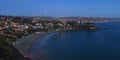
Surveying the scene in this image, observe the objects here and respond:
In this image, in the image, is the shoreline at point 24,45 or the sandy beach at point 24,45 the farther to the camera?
the sandy beach at point 24,45

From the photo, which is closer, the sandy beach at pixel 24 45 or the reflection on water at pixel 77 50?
the reflection on water at pixel 77 50

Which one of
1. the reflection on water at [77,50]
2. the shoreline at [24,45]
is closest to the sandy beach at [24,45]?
the shoreline at [24,45]

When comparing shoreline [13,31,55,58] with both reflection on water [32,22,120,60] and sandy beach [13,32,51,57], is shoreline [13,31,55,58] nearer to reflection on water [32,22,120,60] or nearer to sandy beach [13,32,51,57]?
sandy beach [13,32,51,57]

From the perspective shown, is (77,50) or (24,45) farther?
(24,45)

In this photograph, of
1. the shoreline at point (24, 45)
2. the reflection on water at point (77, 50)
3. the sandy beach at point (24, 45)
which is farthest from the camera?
the sandy beach at point (24, 45)

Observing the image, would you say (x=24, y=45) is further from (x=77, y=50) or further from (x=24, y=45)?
(x=77, y=50)

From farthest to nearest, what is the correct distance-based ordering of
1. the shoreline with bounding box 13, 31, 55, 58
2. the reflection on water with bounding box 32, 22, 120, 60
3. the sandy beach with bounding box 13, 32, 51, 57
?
the sandy beach with bounding box 13, 32, 51, 57 < the shoreline with bounding box 13, 31, 55, 58 < the reflection on water with bounding box 32, 22, 120, 60

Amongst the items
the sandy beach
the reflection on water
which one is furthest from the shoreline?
the reflection on water

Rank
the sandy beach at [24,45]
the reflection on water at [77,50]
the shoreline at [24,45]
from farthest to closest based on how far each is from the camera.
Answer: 1. the sandy beach at [24,45]
2. the shoreline at [24,45]
3. the reflection on water at [77,50]

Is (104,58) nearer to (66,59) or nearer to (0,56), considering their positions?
(66,59)

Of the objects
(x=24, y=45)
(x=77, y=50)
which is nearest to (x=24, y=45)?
(x=24, y=45)

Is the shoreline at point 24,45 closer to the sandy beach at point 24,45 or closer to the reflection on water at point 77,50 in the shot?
the sandy beach at point 24,45
